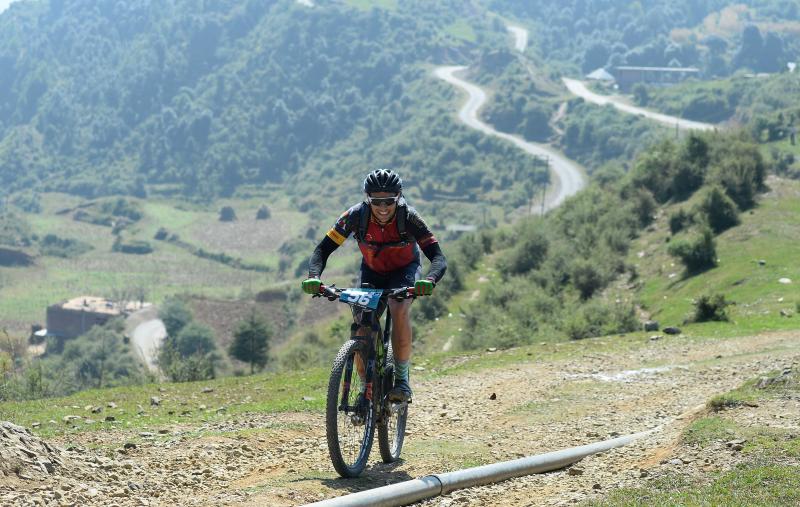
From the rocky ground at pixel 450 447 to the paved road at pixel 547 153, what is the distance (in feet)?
299

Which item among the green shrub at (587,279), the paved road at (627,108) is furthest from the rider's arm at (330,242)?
the paved road at (627,108)

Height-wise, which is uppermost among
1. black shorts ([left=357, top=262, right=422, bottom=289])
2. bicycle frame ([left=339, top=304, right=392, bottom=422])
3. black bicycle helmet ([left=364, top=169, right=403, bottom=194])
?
black bicycle helmet ([left=364, top=169, right=403, bottom=194])

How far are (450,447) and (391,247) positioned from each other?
2557 mm

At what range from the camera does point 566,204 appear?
50.8 m

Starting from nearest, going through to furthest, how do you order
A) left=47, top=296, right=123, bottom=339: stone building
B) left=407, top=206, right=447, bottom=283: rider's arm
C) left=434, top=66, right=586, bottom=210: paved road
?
left=407, top=206, right=447, bottom=283: rider's arm
left=47, top=296, right=123, bottom=339: stone building
left=434, top=66, right=586, bottom=210: paved road

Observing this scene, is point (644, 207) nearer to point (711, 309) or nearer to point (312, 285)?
point (711, 309)

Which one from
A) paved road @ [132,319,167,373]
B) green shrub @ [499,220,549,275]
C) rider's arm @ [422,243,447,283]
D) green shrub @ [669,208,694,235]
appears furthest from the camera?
paved road @ [132,319,167,373]

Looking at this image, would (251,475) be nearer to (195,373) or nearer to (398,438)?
(398,438)

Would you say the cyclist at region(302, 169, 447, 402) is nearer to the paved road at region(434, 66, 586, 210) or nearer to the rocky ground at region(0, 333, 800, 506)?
the rocky ground at region(0, 333, 800, 506)

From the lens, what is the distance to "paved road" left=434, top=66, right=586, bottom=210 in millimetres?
129625

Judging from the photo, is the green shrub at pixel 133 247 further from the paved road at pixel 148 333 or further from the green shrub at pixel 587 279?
the green shrub at pixel 587 279

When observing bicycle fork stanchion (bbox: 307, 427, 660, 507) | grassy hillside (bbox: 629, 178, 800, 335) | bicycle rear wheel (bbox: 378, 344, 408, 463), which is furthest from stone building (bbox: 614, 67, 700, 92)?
bicycle rear wheel (bbox: 378, 344, 408, 463)

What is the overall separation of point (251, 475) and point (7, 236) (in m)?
154

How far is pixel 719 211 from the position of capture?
34.7 meters
